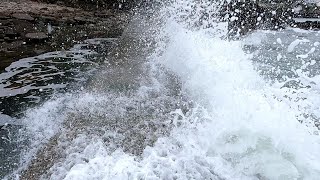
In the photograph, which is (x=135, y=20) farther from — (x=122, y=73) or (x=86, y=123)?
(x=86, y=123)

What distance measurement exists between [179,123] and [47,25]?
7.99 metres

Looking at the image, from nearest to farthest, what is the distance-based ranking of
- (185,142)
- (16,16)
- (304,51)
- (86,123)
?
1. (185,142)
2. (86,123)
3. (16,16)
4. (304,51)

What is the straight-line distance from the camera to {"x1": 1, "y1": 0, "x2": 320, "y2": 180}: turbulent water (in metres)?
4.02

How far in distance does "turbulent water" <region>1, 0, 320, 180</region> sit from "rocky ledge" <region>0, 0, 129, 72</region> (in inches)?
91.4

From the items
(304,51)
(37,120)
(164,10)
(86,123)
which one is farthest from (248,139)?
(164,10)

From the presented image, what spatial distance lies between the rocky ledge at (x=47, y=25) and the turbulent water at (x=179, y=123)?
7.62 feet

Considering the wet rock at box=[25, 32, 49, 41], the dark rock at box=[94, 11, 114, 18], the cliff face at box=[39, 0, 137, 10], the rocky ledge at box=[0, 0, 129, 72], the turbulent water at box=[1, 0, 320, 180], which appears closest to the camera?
the turbulent water at box=[1, 0, 320, 180]

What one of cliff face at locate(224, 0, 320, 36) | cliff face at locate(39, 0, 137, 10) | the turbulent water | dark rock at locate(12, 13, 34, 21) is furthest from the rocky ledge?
cliff face at locate(224, 0, 320, 36)

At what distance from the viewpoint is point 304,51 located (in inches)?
490

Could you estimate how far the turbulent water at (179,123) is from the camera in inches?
158

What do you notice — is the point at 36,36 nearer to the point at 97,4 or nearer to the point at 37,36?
the point at 37,36

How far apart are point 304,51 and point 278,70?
12.9ft

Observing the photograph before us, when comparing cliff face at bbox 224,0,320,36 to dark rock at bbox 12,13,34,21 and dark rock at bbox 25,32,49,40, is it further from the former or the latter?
dark rock at bbox 12,13,34,21

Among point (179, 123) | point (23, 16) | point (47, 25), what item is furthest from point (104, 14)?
point (179, 123)
